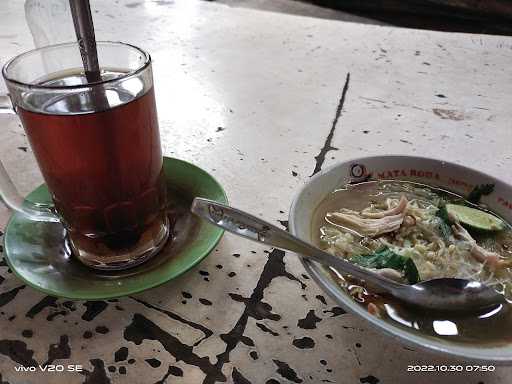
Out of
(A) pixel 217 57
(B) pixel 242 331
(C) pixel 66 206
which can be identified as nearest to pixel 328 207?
(B) pixel 242 331

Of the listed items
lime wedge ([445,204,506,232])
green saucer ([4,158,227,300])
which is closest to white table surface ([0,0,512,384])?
green saucer ([4,158,227,300])

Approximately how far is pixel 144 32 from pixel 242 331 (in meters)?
1.30

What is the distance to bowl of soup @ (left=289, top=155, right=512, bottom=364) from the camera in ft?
1.76

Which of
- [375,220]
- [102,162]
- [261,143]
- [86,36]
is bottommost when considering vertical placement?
[261,143]

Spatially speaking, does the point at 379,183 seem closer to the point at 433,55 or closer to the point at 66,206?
the point at 66,206

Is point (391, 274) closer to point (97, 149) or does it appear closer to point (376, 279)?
point (376, 279)

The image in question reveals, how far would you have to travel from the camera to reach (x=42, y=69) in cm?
67

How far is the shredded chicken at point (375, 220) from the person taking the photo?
0.69 meters

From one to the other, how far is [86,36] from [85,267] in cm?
31

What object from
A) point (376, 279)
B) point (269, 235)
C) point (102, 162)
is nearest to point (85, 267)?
point (102, 162)

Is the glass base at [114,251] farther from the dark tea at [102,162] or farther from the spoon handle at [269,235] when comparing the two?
the spoon handle at [269,235]

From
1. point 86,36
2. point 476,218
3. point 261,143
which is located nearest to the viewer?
point 86,36

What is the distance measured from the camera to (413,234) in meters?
0.70

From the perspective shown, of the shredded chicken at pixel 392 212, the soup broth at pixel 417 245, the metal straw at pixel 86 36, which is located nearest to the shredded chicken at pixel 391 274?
the soup broth at pixel 417 245
